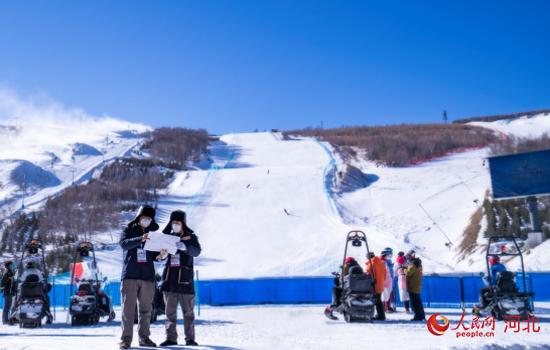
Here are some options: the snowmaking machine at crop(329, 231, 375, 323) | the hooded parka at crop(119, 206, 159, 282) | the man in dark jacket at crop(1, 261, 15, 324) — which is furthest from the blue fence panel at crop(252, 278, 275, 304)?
the hooded parka at crop(119, 206, 159, 282)

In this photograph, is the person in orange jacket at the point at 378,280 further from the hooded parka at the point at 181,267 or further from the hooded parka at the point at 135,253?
the hooded parka at the point at 135,253

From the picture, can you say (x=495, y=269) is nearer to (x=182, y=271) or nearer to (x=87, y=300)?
(x=182, y=271)

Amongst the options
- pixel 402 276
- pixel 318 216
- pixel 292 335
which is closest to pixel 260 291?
pixel 402 276

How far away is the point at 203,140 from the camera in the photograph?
74.2m

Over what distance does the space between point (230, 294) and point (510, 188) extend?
49.2 feet

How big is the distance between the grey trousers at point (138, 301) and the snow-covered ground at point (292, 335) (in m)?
0.26

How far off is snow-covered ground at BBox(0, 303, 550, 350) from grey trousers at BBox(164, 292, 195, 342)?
268mm

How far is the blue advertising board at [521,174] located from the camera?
23.9m

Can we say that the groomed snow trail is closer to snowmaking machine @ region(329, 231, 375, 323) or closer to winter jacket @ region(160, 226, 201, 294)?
snowmaking machine @ region(329, 231, 375, 323)

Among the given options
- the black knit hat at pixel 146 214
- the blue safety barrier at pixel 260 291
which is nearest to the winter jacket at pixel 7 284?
the blue safety barrier at pixel 260 291

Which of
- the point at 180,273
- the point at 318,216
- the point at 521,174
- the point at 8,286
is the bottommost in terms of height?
the point at 8,286

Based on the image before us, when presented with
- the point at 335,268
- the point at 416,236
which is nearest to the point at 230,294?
the point at 335,268

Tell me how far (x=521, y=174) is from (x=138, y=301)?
2224 centimetres

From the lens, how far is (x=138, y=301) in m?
6.70
